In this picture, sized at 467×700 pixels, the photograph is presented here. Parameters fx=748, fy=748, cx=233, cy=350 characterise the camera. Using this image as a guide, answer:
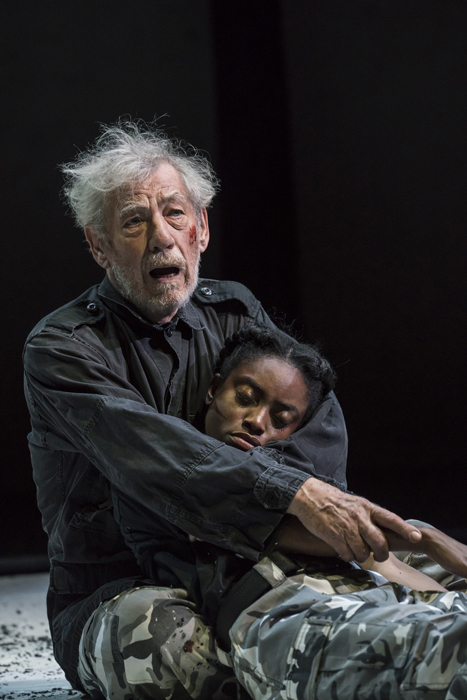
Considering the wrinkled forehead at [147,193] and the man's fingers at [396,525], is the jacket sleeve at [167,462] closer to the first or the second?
the man's fingers at [396,525]

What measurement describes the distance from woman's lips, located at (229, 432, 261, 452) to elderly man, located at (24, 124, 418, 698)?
106 millimetres

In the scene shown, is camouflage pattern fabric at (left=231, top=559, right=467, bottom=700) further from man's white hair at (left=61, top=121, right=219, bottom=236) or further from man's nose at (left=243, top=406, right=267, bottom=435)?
man's white hair at (left=61, top=121, right=219, bottom=236)

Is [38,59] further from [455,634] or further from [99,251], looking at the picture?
[455,634]

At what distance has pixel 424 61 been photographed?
4.02 metres

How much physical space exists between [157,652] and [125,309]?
0.89 m

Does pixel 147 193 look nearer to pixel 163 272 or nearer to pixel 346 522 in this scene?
pixel 163 272

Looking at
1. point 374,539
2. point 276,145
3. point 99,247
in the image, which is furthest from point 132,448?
point 276,145

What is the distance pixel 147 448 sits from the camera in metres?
1.58

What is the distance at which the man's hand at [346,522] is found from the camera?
144cm

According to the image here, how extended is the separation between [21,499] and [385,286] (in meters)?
2.37

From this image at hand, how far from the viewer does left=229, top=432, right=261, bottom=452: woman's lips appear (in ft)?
5.85

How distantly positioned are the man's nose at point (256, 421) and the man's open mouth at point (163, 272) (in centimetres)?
46

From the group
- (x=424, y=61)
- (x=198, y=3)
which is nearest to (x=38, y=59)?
(x=198, y=3)

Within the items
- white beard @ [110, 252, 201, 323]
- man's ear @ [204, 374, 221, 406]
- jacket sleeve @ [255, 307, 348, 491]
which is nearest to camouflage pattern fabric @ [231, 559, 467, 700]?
jacket sleeve @ [255, 307, 348, 491]
